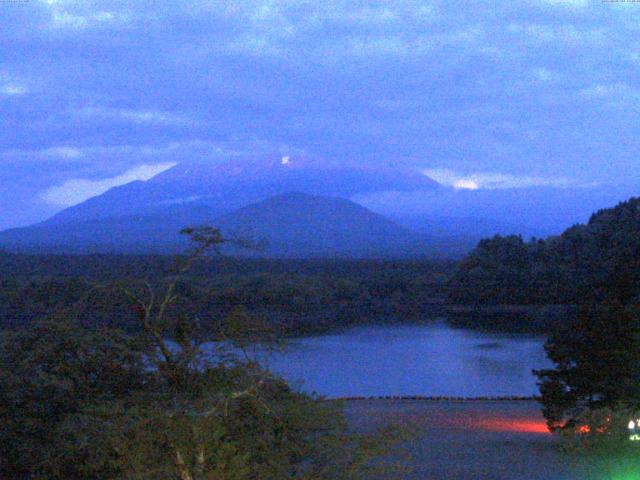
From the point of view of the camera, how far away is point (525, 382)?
2011 centimetres

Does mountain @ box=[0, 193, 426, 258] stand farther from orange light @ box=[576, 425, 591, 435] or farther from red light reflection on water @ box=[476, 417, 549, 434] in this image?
orange light @ box=[576, 425, 591, 435]

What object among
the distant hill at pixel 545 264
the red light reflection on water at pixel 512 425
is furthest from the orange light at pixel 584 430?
A: the distant hill at pixel 545 264

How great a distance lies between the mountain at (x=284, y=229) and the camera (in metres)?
83.5

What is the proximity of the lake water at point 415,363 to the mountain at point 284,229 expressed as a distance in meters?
48.1

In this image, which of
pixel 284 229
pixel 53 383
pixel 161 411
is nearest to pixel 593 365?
pixel 53 383

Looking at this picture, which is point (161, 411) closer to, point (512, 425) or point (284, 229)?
point (512, 425)

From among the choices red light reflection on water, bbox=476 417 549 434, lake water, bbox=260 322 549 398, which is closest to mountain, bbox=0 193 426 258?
lake water, bbox=260 322 549 398

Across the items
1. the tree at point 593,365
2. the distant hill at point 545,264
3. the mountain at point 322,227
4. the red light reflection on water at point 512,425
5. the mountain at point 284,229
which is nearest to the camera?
the tree at point 593,365

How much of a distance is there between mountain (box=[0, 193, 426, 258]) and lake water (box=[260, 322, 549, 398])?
4810cm

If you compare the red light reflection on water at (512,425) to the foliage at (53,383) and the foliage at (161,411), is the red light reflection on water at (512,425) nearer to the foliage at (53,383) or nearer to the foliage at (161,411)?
the foliage at (161,411)

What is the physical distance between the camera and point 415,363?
77.1ft

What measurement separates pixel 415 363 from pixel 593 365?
1278 cm

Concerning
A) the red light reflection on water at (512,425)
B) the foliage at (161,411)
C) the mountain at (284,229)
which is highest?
the mountain at (284,229)

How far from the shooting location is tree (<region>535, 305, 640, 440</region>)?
10523mm
